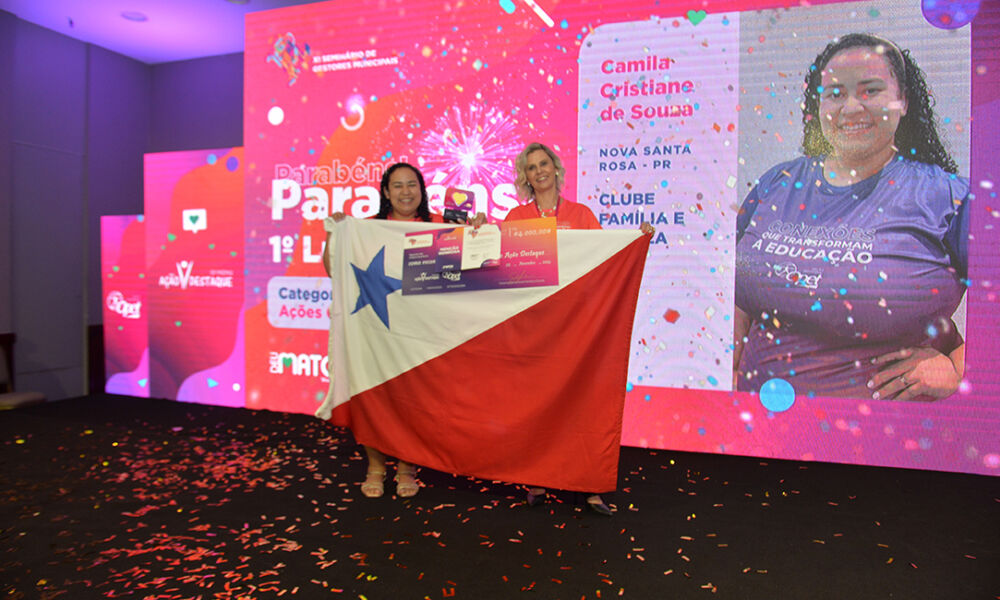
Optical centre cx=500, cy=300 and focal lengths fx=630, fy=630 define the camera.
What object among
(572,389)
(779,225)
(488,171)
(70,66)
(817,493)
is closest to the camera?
(572,389)

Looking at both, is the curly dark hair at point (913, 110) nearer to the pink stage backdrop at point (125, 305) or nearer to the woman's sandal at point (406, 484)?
the woman's sandal at point (406, 484)

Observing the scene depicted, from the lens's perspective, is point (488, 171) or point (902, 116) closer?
point (902, 116)

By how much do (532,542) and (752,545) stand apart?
73 centimetres

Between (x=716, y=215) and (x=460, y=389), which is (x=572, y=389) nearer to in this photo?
(x=460, y=389)

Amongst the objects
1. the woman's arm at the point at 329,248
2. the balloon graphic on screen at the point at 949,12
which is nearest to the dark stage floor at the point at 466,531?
the woman's arm at the point at 329,248

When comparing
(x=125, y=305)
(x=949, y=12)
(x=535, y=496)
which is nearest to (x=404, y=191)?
(x=535, y=496)

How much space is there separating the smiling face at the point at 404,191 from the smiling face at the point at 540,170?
18.6 inches

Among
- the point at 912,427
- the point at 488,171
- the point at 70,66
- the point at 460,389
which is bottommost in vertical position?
the point at 912,427

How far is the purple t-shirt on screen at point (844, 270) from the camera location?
9.61 feet

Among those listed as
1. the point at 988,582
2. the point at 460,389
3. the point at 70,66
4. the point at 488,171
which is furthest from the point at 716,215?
the point at 70,66

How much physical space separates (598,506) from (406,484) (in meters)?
0.76

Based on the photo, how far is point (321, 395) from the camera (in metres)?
3.93

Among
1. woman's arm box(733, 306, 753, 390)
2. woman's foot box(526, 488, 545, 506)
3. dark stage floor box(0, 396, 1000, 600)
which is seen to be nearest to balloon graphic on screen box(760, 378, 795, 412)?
woman's arm box(733, 306, 753, 390)

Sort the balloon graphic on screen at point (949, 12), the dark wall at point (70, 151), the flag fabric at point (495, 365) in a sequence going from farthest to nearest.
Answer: the dark wall at point (70, 151), the balloon graphic on screen at point (949, 12), the flag fabric at point (495, 365)
